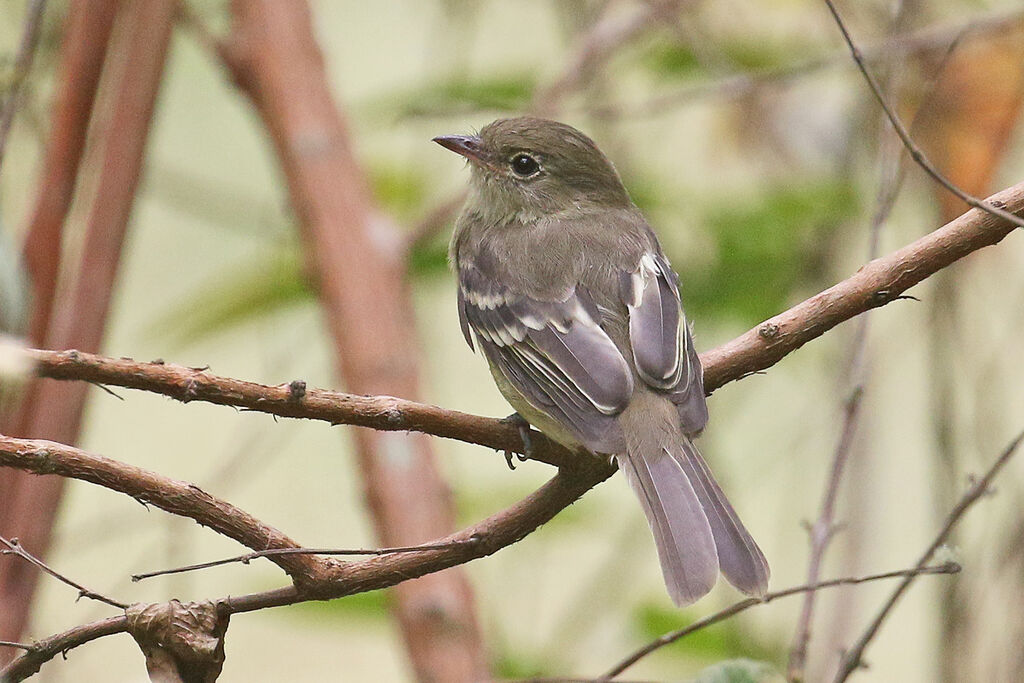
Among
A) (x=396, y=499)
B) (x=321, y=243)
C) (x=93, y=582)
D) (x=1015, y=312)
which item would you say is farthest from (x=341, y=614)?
(x=1015, y=312)

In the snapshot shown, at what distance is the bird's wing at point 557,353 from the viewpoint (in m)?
2.45

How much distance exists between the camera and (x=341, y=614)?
12.4ft

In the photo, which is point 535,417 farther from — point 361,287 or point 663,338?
point 361,287

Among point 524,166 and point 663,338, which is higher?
point 524,166

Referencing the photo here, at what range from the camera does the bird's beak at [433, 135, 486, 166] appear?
3.41 metres

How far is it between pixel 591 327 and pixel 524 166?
850 mm

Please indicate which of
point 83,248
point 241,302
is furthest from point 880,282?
point 241,302

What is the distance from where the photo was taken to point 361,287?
386 cm

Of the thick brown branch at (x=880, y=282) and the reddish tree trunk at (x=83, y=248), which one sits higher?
the reddish tree trunk at (x=83, y=248)

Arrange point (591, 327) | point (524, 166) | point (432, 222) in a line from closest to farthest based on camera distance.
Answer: point (591, 327), point (524, 166), point (432, 222)

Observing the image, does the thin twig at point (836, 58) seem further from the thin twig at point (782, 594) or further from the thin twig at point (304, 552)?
the thin twig at point (304, 552)

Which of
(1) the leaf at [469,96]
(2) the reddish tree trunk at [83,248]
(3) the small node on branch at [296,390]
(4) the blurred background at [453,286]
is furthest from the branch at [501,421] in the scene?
(1) the leaf at [469,96]

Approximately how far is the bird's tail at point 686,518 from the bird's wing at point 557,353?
0.09m

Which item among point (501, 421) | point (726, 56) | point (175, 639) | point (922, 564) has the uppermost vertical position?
point (726, 56)
